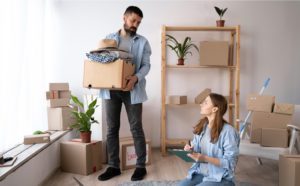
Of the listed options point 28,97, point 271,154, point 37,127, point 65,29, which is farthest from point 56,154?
point 271,154

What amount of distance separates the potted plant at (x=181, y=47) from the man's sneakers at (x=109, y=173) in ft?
4.73

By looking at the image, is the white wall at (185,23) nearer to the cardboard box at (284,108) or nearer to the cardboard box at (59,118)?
the cardboard box at (59,118)

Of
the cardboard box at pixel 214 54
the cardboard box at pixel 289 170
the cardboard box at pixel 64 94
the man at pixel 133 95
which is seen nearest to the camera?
the cardboard box at pixel 289 170

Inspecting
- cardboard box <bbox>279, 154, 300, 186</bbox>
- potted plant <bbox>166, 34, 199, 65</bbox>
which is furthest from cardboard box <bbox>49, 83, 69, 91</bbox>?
cardboard box <bbox>279, 154, 300, 186</bbox>

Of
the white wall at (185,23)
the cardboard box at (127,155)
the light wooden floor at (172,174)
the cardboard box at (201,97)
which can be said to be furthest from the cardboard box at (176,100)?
the cardboard box at (127,155)

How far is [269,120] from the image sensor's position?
2.46 meters

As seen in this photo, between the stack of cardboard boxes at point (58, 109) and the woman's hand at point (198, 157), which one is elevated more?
the stack of cardboard boxes at point (58, 109)

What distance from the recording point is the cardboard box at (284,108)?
2.39m

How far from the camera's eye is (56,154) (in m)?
2.49

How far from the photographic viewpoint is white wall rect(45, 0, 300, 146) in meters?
3.18

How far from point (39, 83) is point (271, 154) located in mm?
2234

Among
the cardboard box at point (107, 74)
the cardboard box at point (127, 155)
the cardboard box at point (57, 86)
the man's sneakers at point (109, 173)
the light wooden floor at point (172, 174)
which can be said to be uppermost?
the cardboard box at point (107, 74)

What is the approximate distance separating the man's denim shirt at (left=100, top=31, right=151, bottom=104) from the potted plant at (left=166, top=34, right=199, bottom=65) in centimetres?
93

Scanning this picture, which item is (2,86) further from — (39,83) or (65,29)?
(65,29)
